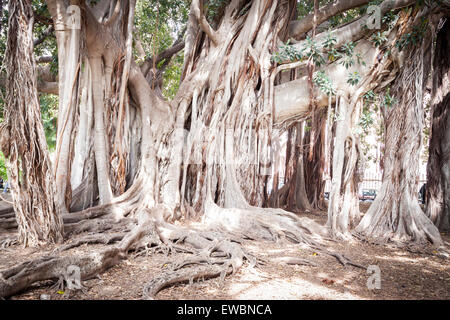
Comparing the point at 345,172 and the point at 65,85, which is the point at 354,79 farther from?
the point at 65,85

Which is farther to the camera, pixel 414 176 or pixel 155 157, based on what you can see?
pixel 155 157

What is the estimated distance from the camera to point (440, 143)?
4816 mm

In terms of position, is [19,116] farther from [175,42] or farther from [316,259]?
[175,42]

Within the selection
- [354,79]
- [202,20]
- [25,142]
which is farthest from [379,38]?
[25,142]

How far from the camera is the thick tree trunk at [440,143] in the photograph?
185 inches

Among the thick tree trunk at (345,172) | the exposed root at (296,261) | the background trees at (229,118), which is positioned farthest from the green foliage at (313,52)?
the exposed root at (296,261)

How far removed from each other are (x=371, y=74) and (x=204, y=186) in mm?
2730

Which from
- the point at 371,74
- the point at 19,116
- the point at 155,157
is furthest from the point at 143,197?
the point at 371,74

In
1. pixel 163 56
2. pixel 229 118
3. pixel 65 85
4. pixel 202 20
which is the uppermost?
pixel 163 56

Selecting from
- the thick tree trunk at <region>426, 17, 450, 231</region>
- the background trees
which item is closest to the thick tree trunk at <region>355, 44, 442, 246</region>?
the background trees

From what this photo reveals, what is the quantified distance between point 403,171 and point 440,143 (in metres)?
1.27

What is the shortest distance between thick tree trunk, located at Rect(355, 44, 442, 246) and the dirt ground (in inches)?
25.8

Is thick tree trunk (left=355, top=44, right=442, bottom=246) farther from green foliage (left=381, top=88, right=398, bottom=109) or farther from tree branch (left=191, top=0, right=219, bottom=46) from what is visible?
tree branch (left=191, top=0, right=219, bottom=46)

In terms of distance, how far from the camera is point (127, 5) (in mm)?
4672
